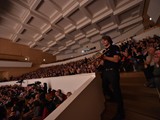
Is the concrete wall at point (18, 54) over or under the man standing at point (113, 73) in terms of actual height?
over

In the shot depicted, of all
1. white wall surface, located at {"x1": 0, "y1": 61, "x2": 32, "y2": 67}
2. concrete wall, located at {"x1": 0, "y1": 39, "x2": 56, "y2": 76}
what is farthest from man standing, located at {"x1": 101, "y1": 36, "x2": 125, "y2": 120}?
concrete wall, located at {"x1": 0, "y1": 39, "x2": 56, "y2": 76}

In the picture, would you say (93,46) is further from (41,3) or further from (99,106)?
(99,106)

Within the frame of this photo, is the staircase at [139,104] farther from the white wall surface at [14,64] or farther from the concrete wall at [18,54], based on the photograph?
the concrete wall at [18,54]

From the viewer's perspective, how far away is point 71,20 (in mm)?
7559

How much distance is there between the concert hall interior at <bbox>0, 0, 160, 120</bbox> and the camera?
1637 mm

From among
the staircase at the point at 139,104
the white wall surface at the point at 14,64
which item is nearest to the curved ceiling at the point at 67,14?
the white wall surface at the point at 14,64

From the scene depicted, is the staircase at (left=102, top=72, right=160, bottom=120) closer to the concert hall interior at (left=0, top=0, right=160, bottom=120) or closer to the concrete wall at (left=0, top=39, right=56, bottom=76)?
the concert hall interior at (left=0, top=0, right=160, bottom=120)

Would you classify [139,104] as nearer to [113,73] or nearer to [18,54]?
[113,73]

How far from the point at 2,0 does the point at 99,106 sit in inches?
254

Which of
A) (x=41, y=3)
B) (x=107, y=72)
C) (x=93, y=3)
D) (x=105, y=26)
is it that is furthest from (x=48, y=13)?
(x=107, y=72)

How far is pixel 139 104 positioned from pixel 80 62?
5581 millimetres

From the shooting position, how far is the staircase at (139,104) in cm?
143

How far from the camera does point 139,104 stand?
1.63 m

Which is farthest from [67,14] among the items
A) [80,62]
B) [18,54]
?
[18,54]
